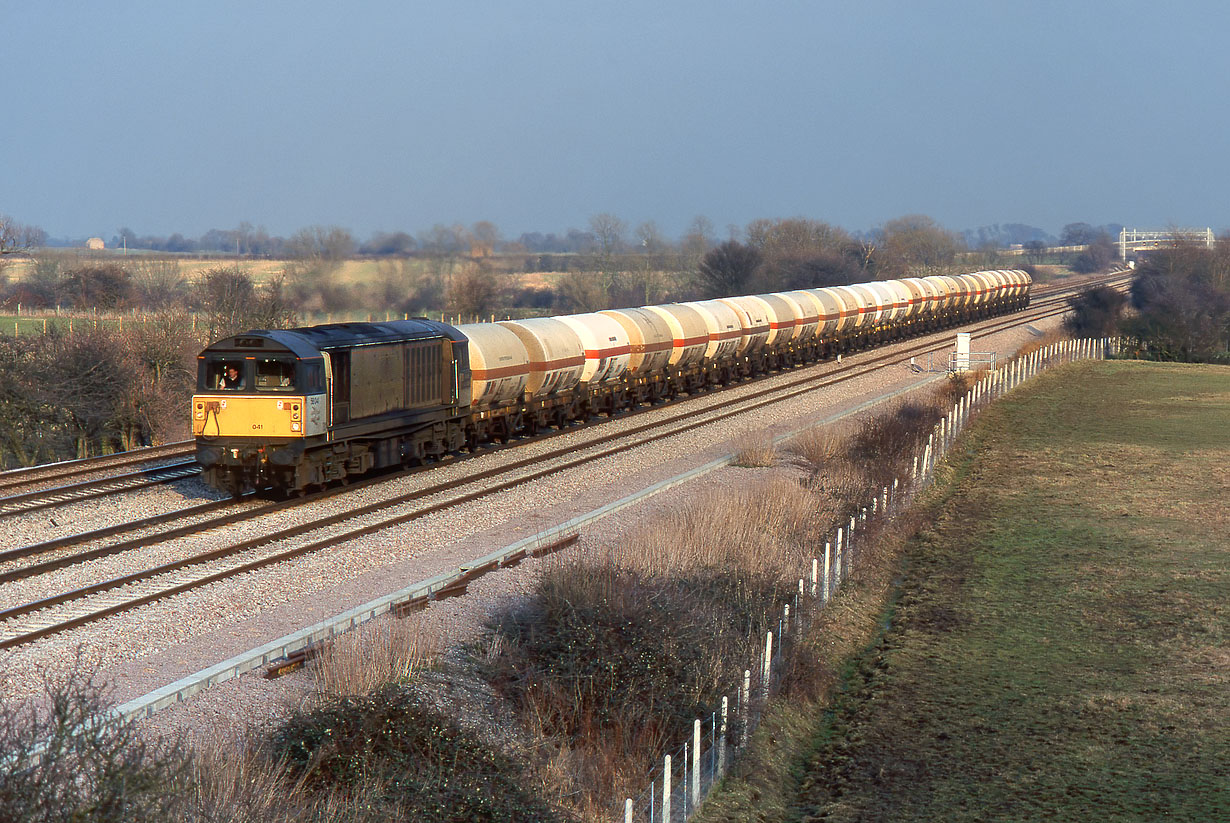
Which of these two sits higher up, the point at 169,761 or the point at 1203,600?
the point at 169,761

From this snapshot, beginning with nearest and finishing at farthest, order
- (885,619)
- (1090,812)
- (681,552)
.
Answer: (1090,812), (681,552), (885,619)

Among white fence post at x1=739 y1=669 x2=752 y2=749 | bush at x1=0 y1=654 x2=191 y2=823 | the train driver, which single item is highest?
the train driver

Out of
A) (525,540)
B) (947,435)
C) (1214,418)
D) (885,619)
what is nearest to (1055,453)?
(947,435)

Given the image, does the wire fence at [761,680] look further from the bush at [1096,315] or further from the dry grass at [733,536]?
the bush at [1096,315]

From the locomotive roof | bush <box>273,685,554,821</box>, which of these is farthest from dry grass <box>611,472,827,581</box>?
the locomotive roof

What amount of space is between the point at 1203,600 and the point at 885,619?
213 inches

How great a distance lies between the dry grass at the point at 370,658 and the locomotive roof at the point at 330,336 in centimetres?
957

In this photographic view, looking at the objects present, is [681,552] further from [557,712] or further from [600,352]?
[600,352]

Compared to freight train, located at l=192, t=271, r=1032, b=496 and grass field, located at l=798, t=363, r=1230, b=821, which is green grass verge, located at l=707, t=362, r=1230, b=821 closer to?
grass field, located at l=798, t=363, r=1230, b=821

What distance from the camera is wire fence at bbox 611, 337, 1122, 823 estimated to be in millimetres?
11055

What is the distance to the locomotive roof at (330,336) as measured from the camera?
21.9 metres

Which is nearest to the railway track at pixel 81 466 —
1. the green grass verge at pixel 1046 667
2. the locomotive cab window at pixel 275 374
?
the locomotive cab window at pixel 275 374

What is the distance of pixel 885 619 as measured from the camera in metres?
19.4

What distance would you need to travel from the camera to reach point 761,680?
1409cm
